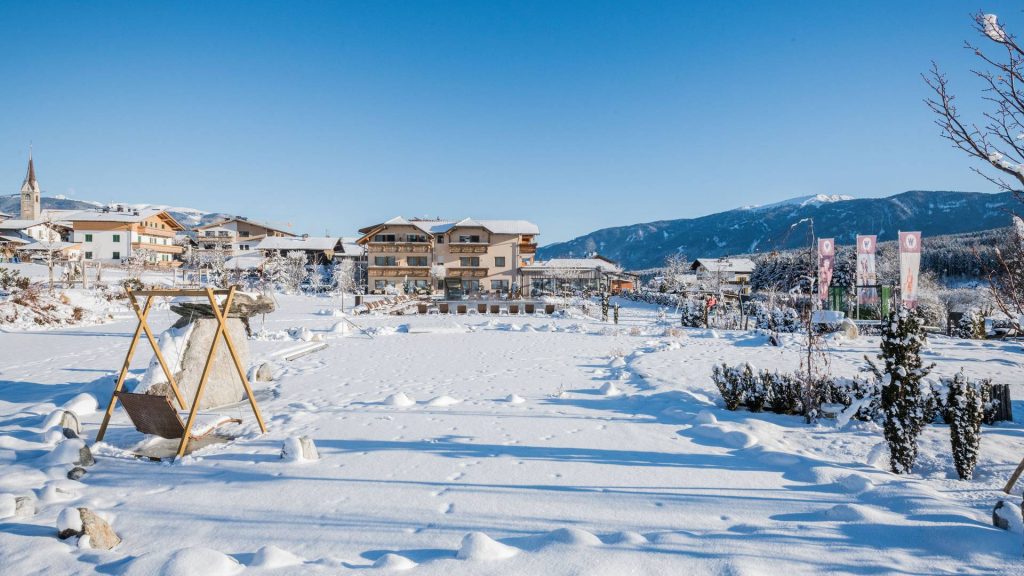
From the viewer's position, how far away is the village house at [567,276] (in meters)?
47.5

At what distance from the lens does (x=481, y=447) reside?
511 cm

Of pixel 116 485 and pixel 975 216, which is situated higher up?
pixel 975 216

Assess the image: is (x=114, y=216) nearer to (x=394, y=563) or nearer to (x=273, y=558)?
(x=273, y=558)

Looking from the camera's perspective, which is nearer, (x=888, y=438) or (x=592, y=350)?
(x=888, y=438)

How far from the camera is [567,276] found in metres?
46.8

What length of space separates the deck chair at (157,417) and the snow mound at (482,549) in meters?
3.57

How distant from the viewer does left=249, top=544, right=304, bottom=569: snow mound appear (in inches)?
113

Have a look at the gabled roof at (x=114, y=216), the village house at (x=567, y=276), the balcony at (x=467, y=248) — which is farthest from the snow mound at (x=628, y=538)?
the gabled roof at (x=114, y=216)

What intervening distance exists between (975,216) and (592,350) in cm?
22671

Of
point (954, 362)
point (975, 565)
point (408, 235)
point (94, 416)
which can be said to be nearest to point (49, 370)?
point (94, 416)

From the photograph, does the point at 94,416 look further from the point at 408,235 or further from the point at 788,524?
the point at 408,235

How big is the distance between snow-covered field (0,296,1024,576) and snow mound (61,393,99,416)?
0.38m

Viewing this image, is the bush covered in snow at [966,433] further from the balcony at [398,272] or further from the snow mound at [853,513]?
the balcony at [398,272]

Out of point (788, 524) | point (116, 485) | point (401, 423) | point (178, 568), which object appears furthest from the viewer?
point (401, 423)
